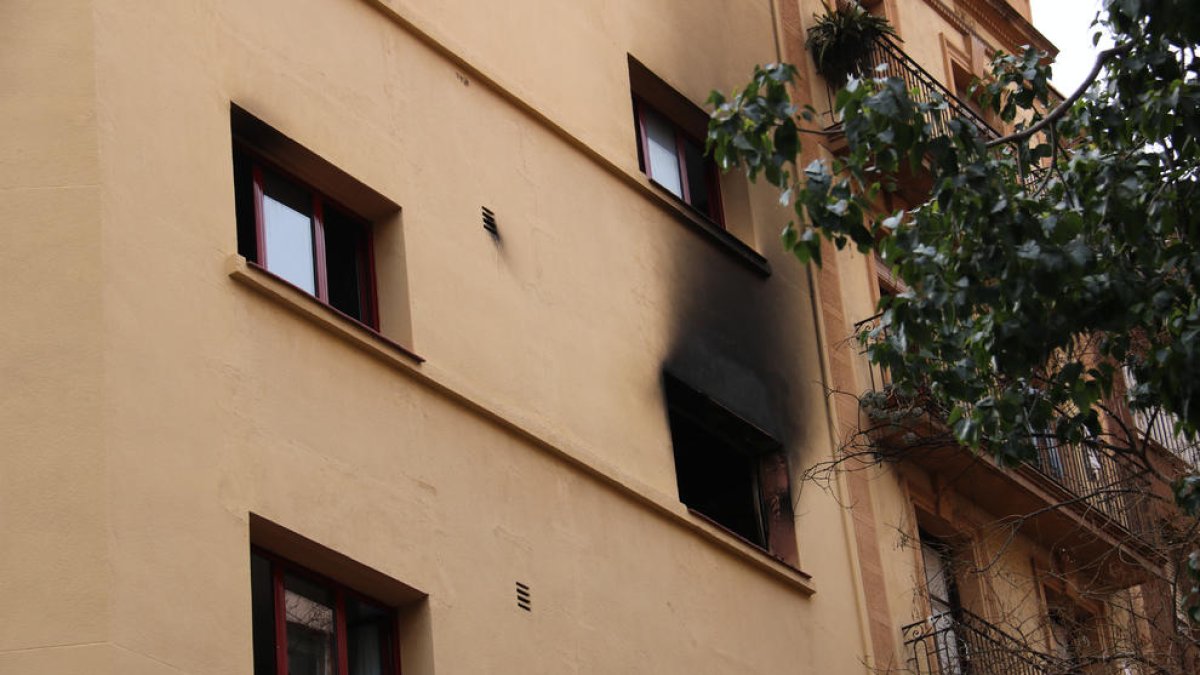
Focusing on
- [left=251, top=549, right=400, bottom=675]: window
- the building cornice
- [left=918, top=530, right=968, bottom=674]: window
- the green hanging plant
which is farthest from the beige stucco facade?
the building cornice

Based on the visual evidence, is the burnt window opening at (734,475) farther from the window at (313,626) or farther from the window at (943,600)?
the window at (313,626)

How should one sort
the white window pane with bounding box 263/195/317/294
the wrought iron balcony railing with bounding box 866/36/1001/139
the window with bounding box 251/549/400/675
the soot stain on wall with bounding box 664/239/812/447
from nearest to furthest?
1. the window with bounding box 251/549/400/675
2. the white window pane with bounding box 263/195/317/294
3. the soot stain on wall with bounding box 664/239/812/447
4. the wrought iron balcony railing with bounding box 866/36/1001/139

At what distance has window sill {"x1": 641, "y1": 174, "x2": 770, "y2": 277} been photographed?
71.9ft

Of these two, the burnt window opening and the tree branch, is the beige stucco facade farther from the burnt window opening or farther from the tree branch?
the tree branch

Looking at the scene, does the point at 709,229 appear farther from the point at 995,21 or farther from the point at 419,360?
the point at 995,21

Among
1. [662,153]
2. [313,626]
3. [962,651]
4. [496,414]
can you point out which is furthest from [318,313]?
[962,651]

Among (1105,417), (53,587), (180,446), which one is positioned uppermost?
(1105,417)

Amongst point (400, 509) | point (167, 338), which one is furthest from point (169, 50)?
point (400, 509)

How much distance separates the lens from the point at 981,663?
2225 cm

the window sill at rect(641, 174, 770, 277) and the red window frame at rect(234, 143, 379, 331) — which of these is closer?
the red window frame at rect(234, 143, 379, 331)

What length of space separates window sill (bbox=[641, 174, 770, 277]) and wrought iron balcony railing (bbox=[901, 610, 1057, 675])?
3.98 meters

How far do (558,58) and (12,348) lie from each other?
319 inches

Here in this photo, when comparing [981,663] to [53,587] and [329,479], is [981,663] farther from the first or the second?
[53,587]

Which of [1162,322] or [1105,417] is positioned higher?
[1105,417]
